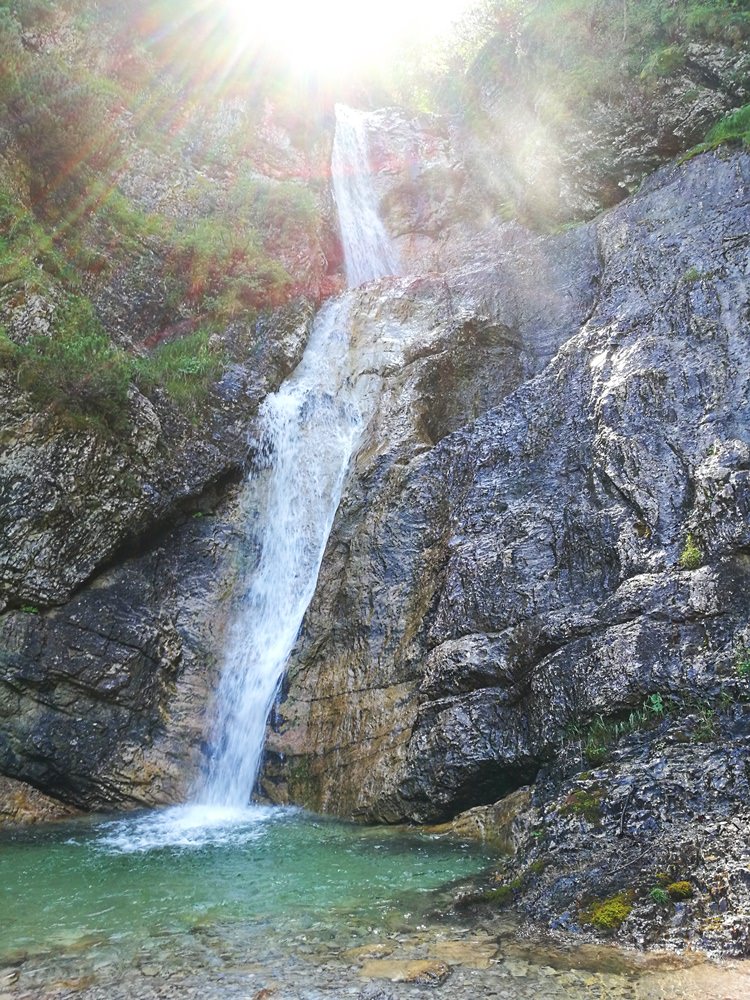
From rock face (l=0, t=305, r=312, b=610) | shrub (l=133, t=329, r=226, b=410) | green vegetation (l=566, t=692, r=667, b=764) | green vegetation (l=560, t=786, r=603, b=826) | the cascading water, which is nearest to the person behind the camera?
green vegetation (l=560, t=786, r=603, b=826)

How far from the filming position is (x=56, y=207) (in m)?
17.7

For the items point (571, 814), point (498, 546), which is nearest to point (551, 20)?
point (498, 546)

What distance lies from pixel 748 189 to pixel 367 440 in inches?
339

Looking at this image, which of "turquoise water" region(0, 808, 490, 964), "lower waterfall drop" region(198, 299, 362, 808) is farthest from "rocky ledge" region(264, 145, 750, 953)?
"turquoise water" region(0, 808, 490, 964)

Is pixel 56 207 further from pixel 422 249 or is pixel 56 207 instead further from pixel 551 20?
pixel 551 20

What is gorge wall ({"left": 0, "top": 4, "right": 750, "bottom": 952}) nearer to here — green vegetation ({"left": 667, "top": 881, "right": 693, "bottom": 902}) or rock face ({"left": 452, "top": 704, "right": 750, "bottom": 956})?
rock face ({"left": 452, "top": 704, "right": 750, "bottom": 956})

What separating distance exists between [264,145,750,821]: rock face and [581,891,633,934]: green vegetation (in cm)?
306

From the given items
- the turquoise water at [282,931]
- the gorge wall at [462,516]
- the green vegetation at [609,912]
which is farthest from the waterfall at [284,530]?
the green vegetation at [609,912]

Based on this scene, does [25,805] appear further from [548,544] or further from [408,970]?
[548,544]

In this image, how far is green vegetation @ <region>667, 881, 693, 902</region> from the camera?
5.44 meters

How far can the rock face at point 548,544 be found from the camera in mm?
8922

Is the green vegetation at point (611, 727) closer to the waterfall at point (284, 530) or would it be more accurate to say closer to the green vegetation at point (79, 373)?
the waterfall at point (284, 530)

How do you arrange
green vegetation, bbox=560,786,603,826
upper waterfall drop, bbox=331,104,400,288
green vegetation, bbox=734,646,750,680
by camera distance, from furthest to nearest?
1. upper waterfall drop, bbox=331,104,400,288
2. green vegetation, bbox=734,646,750,680
3. green vegetation, bbox=560,786,603,826

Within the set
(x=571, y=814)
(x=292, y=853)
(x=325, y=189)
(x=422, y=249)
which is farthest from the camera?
(x=325, y=189)
